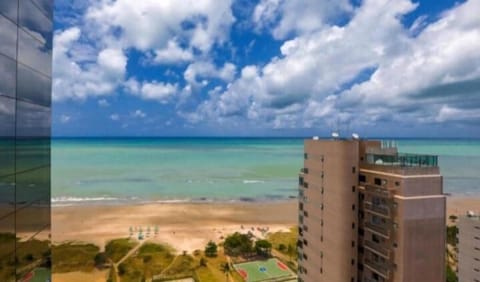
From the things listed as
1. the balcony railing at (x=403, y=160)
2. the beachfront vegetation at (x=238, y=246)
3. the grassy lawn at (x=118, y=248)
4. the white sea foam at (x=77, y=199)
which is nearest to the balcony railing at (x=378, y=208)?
the balcony railing at (x=403, y=160)

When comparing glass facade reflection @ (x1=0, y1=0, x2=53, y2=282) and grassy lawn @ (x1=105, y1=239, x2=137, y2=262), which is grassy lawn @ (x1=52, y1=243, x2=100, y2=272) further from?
glass facade reflection @ (x1=0, y1=0, x2=53, y2=282)

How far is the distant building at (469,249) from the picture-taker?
32656mm

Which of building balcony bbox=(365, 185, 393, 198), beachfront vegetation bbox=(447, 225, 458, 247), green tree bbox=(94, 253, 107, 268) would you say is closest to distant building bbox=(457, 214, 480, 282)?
beachfront vegetation bbox=(447, 225, 458, 247)

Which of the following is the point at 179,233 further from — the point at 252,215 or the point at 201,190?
the point at 201,190

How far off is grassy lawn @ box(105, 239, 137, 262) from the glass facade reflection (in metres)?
32.6

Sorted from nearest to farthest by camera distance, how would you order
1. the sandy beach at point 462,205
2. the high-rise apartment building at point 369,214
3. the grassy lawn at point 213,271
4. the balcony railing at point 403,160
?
the high-rise apartment building at point 369,214
the balcony railing at point 403,160
the grassy lawn at point 213,271
the sandy beach at point 462,205

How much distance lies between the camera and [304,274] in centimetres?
2570

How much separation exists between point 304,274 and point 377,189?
930 cm

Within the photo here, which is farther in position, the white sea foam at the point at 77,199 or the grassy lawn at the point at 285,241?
the white sea foam at the point at 77,199

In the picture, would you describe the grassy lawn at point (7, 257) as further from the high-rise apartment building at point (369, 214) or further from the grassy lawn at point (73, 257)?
the grassy lawn at point (73, 257)

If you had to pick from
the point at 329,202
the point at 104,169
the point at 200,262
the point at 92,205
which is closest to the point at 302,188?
the point at 329,202

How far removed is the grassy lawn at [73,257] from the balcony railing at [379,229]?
93.6 ft

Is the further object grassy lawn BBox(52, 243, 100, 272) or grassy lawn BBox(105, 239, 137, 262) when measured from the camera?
grassy lawn BBox(105, 239, 137, 262)

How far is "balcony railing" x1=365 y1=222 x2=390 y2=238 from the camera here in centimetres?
1956
